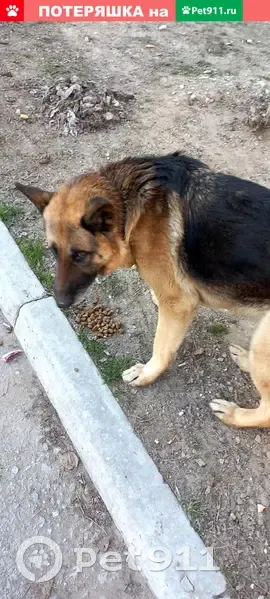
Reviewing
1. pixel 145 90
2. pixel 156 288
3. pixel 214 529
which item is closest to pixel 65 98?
pixel 145 90

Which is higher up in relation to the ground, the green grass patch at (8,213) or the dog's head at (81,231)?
the dog's head at (81,231)

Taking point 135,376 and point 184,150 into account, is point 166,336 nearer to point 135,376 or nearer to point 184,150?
point 135,376

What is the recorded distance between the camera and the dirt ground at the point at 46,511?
8.82 ft

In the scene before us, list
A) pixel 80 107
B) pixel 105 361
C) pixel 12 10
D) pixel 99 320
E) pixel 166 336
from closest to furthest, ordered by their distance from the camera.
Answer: pixel 166 336, pixel 105 361, pixel 99 320, pixel 80 107, pixel 12 10

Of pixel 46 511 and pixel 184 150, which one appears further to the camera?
pixel 184 150

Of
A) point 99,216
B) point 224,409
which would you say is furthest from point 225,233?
point 224,409

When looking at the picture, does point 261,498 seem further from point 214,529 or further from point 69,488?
point 69,488

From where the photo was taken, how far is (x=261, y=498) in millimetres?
3014

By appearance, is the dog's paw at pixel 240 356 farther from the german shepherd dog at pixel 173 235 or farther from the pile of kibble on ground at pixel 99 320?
the pile of kibble on ground at pixel 99 320

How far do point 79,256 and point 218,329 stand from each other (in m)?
1.45

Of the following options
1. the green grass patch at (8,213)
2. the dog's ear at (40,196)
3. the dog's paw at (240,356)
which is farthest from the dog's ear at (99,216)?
the green grass patch at (8,213)

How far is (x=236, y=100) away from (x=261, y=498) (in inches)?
185

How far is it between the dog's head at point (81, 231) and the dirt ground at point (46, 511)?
85 cm

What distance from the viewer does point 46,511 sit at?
2969mm
